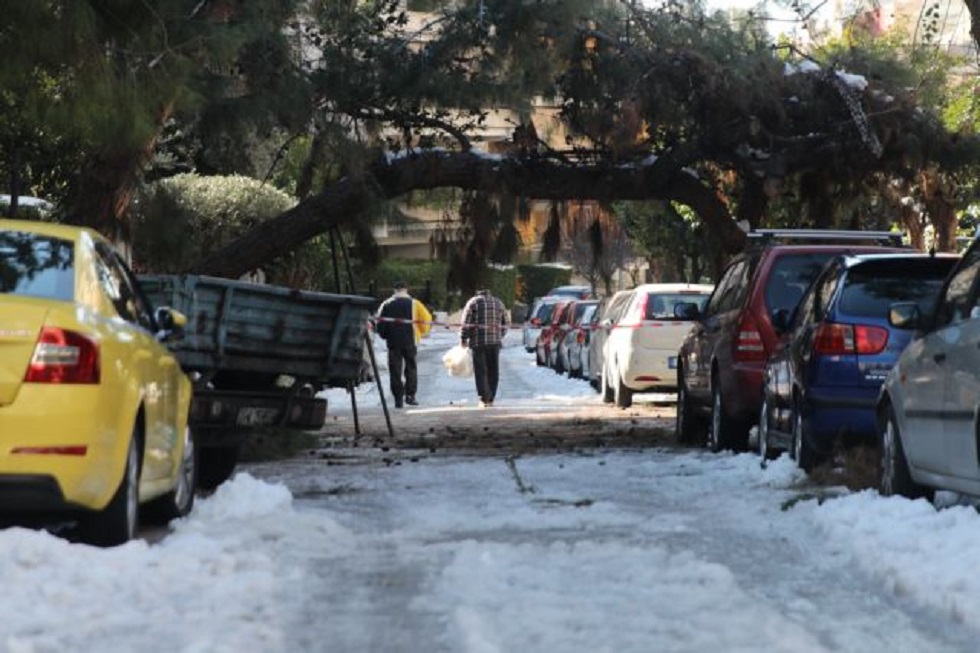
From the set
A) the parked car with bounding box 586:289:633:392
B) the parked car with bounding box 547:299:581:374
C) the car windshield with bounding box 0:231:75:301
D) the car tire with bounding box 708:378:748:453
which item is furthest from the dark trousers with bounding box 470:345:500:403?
the car windshield with bounding box 0:231:75:301

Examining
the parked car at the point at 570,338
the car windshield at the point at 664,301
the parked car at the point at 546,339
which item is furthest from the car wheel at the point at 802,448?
the parked car at the point at 546,339

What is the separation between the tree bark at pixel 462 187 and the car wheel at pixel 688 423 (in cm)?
398

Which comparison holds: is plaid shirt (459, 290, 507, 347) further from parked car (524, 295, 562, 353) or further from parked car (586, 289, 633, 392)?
parked car (524, 295, 562, 353)

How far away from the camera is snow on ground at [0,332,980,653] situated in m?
6.66

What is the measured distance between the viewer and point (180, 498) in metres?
10.2

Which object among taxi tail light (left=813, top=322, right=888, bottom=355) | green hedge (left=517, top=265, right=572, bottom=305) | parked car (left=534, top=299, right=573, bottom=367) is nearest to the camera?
taxi tail light (left=813, top=322, right=888, bottom=355)

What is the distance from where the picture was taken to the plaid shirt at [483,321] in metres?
27.6

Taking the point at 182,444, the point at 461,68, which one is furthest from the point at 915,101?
the point at 182,444

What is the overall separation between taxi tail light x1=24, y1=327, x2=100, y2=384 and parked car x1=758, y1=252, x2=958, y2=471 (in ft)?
19.0

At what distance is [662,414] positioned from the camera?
2422cm

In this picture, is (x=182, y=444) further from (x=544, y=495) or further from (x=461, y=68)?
(x=461, y=68)

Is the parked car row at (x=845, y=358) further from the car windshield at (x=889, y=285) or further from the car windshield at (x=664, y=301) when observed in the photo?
the car windshield at (x=664, y=301)

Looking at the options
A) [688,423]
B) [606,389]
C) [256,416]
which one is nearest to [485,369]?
[606,389]

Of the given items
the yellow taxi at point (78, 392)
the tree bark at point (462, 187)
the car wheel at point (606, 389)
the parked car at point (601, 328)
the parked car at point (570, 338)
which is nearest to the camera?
the yellow taxi at point (78, 392)
